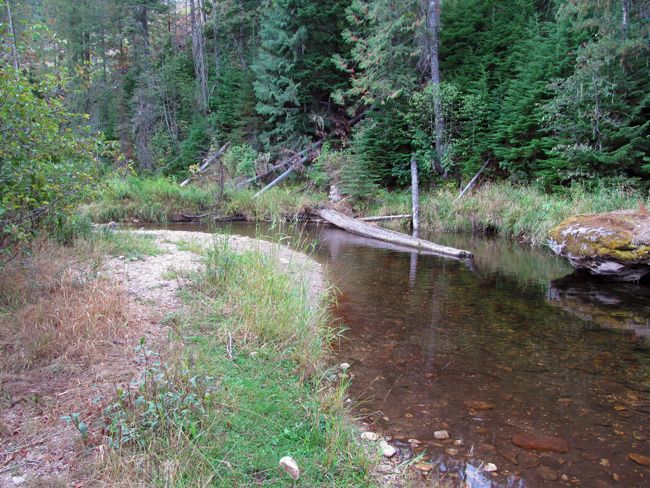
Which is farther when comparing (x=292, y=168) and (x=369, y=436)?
(x=292, y=168)

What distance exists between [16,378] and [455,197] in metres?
15.8

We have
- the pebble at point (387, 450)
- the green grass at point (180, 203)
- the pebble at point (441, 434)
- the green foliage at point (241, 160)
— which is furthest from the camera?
the green foliage at point (241, 160)

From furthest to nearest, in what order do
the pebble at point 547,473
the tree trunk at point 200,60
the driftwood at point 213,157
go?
the tree trunk at point 200,60 < the driftwood at point 213,157 < the pebble at point 547,473

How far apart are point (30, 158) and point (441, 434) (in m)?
4.70

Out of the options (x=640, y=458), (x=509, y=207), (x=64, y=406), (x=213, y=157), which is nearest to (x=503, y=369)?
(x=640, y=458)

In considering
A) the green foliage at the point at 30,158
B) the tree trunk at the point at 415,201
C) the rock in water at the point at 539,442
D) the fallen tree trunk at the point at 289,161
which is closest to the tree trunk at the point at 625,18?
the tree trunk at the point at 415,201

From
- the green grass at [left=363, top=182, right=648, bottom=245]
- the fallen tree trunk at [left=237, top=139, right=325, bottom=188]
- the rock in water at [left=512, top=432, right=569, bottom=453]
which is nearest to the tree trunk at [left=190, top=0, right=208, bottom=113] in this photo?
the fallen tree trunk at [left=237, top=139, right=325, bottom=188]

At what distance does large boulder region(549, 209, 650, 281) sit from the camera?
26.1 feet

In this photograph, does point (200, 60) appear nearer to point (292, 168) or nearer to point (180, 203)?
point (292, 168)

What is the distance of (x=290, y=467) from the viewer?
8.48ft

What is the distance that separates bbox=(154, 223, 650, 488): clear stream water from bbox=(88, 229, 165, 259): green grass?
336 cm

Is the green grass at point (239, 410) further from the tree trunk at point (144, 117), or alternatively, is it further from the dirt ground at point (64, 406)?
the tree trunk at point (144, 117)

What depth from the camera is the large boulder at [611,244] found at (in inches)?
313

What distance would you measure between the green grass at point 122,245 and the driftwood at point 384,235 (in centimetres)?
691
